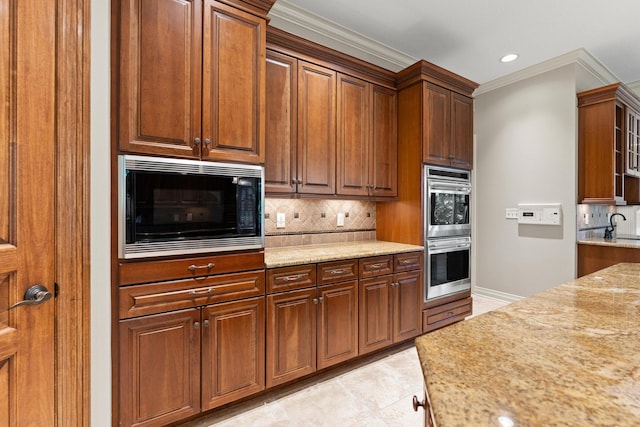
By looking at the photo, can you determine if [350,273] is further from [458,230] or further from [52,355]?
[52,355]

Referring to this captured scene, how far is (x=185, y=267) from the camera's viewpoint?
1663 mm

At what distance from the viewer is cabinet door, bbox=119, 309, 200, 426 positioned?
1515 mm

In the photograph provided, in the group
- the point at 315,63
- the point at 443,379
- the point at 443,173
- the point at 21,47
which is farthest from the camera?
the point at 443,173

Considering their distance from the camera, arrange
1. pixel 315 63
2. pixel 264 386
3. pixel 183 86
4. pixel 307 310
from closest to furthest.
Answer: pixel 183 86
pixel 264 386
pixel 307 310
pixel 315 63

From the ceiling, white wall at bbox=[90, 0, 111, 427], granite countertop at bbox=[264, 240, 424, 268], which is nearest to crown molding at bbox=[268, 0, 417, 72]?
the ceiling

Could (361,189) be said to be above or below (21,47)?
below

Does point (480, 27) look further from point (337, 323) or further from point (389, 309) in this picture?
point (337, 323)

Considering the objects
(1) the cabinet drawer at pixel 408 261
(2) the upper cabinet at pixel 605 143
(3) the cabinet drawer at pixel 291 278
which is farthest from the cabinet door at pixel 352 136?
(2) the upper cabinet at pixel 605 143

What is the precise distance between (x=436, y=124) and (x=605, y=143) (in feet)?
6.85

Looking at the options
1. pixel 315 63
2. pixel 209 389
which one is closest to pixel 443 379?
pixel 209 389

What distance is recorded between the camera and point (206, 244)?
1734mm

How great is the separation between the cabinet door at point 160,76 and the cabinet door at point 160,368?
94 centimetres

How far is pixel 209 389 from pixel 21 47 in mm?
1831

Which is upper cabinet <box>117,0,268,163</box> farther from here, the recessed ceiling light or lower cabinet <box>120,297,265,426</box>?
the recessed ceiling light
